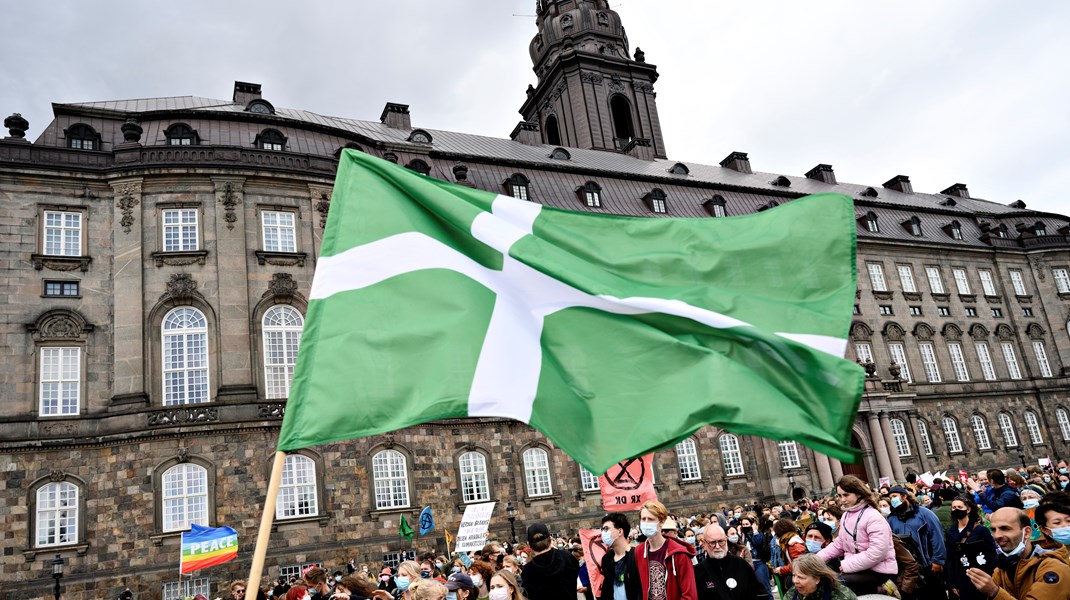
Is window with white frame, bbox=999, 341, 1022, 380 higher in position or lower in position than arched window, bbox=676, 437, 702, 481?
higher

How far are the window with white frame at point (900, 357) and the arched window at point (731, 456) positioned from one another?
1601cm

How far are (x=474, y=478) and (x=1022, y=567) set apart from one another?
29.1 m

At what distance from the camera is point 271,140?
34.6 metres

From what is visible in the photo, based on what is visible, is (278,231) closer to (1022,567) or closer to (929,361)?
(1022,567)

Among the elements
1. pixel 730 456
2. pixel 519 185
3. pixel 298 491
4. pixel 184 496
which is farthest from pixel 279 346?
pixel 730 456

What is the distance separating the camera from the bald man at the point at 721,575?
777 centimetres

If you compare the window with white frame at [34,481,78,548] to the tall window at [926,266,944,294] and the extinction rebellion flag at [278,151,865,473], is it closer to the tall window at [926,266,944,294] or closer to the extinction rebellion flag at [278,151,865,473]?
the extinction rebellion flag at [278,151,865,473]

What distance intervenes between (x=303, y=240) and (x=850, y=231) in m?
29.2

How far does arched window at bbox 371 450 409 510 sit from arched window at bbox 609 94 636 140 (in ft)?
132

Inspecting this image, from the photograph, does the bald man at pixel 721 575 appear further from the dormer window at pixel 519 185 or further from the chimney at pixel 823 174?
the chimney at pixel 823 174

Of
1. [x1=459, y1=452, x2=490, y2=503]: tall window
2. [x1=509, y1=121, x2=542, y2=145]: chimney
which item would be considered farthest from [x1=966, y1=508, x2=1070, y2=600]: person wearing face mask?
[x1=509, y1=121, x2=542, y2=145]: chimney

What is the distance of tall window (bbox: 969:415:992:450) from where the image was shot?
51844mm

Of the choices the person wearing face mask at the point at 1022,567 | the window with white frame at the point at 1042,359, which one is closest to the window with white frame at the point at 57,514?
the person wearing face mask at the point at 1022,567

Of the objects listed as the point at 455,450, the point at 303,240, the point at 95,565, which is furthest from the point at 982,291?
the point at 95,565
